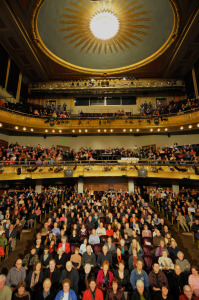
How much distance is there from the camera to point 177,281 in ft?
10.6

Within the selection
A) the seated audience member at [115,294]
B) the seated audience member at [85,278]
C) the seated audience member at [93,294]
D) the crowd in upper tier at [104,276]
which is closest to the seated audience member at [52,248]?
the crowd in upper tier at [104,276]

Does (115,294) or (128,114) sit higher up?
(128,114)

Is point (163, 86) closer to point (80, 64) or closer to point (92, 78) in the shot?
point (92, 78)

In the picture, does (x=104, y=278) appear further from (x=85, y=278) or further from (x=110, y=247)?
(x=110, y=247)

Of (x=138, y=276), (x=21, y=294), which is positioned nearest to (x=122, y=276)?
(x=138, y=276)

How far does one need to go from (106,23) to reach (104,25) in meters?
0.16

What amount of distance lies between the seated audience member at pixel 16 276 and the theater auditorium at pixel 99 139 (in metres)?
0.02

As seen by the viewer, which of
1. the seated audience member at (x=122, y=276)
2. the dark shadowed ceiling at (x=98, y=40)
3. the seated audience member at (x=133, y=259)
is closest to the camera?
the seated audience member at (x=122, y=276)

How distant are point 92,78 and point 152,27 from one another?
6603mm

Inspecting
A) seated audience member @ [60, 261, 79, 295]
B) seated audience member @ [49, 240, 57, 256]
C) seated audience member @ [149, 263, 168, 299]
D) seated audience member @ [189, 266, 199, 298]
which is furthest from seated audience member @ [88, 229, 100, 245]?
seated audience member @ [189, 266, 199, 298]

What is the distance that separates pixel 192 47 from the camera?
37.5ft

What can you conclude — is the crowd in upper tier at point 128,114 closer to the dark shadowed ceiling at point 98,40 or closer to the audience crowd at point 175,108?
the audience crowd at point 175,108

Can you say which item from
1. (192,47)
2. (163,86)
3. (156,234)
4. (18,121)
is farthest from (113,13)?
(156,234)

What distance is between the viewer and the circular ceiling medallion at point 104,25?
9.58 meters
